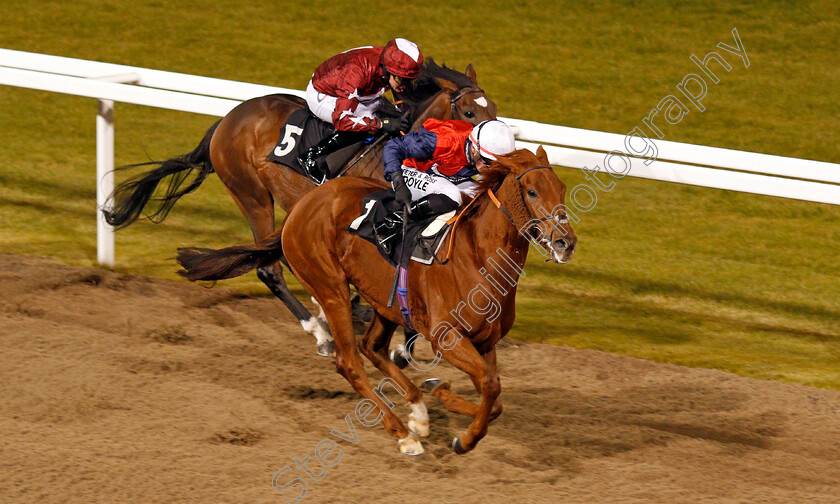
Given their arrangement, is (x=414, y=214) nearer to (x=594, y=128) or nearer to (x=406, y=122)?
(x=406, y=122)

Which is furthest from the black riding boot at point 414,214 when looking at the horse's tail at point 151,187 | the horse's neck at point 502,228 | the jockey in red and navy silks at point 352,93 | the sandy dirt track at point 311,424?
the horse's tail at point 151,187

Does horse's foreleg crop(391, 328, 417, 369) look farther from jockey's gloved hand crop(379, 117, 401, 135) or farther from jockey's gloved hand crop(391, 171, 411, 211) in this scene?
jockey's gloved hand crop(391, 171, 411, 211)

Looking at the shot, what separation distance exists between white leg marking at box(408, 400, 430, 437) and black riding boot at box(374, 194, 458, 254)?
0.71 metres

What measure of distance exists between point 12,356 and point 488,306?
267cm

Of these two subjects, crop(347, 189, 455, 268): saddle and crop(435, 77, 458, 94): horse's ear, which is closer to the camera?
crop(347, 189, 455, 268): saddle

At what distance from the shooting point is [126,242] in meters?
7.46

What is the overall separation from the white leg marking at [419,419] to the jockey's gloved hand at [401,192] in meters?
0.90

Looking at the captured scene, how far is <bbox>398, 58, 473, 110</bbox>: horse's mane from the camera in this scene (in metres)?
5.68

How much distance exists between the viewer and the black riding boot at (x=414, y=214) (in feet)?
14.5

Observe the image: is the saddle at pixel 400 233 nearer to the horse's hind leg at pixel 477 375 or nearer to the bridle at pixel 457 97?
the horse's hind leg at pixel 477 375

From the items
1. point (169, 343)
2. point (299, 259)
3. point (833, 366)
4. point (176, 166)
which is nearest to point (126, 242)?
point (176, 166)

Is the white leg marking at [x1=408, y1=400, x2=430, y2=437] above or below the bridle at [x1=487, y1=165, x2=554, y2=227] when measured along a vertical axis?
below

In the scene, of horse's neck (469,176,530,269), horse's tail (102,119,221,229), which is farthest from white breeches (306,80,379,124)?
horse's neck (469,176,530,269)

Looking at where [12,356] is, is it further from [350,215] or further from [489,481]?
[489,481]
